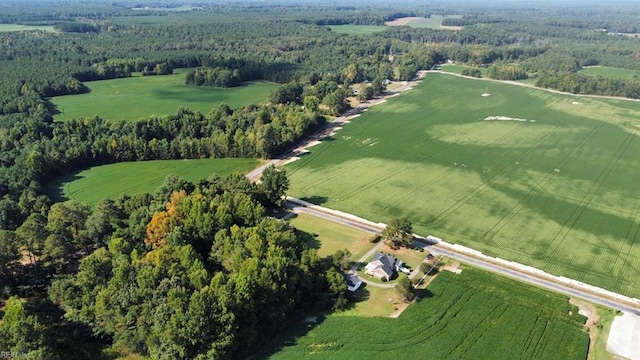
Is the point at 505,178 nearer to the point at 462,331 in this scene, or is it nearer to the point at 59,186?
the point at 462,331

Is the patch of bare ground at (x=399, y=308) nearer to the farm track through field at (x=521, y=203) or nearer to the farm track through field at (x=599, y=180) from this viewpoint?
the farm track through field at (x=521, y=203)

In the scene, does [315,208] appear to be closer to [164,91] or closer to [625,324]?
[625,324]

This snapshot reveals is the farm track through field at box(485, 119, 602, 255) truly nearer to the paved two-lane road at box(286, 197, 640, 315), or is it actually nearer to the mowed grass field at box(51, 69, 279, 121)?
the paved two-lane road at box(286, 197, 640, 315)

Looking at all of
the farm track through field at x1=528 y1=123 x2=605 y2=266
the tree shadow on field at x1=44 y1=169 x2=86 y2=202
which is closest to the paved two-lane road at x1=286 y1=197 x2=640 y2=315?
the farm track through field at x1=528 y1=123 x2=605 y2=266

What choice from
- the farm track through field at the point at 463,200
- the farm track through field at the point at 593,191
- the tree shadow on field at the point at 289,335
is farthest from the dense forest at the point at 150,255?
the farm track through field at the point at 593,191

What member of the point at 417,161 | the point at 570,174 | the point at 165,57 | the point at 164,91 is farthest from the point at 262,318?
the point at 165,57

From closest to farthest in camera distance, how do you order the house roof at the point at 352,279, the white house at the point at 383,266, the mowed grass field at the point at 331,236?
the house roof at the point at 352,279, the white house at the point at 383,266, the mowed grass field at the point at 331,236
